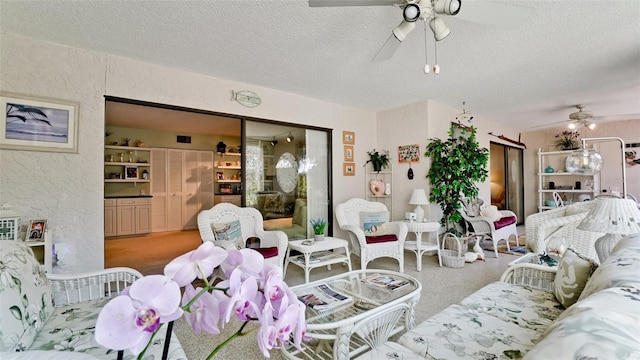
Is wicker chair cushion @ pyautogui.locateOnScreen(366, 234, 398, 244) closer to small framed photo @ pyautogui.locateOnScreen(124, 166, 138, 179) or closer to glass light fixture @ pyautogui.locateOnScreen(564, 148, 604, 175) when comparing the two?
glass light fixture @ pyautogui.locateOnScreen(564, 148, 604, 175)

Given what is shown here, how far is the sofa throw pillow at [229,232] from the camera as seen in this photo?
2.97 m

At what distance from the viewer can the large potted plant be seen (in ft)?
13.5

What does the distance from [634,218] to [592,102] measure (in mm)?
4394

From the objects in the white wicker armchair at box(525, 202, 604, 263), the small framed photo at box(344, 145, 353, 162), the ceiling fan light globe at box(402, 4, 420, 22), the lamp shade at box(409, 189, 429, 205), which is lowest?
the white wicker armchair at box(525, 202, 604, 263)

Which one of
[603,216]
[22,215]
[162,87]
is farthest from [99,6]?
[603,216]

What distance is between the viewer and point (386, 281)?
7.22 feet

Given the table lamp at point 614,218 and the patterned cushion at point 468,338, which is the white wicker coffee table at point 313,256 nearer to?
the patterned cushion at point 468,338

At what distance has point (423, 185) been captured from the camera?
4.43 metres

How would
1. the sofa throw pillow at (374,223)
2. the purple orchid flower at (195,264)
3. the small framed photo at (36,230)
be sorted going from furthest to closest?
the sofa throw pillow at (374,223), the small framed photo at (36,230), the purple orchid flower at (195,264)

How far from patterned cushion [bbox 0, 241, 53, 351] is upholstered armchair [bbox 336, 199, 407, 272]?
2661mm

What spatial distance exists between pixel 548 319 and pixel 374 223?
95.9 inches

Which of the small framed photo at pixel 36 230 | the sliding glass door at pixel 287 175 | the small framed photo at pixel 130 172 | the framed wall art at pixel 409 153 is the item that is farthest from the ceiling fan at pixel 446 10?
the small framed photo at pixel 130 172

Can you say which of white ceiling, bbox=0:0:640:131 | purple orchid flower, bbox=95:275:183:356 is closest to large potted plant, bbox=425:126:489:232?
white ceiling, bbox=0:0:640:131

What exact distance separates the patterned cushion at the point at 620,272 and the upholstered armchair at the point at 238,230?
2.36m
